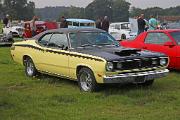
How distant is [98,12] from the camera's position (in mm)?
69938

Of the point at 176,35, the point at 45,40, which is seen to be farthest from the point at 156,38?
the point at 45,40

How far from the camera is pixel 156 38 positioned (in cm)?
1309

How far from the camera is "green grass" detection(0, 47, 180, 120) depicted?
7.46 metres

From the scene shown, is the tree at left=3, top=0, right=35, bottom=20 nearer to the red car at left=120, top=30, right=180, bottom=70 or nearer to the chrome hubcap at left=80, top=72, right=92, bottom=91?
the red car at left=120, top=30, right=180, bottom=70

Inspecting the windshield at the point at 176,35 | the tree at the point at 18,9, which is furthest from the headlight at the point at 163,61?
the tree at the point at 18,9

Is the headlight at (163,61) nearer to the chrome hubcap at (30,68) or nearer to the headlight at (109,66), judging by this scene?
the headlight at (109,66)

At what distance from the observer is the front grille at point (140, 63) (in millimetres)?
9367

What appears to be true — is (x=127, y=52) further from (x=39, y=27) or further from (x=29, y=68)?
(x=39, y=27)

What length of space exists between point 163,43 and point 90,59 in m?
3.81

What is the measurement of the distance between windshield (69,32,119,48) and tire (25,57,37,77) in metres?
1.89

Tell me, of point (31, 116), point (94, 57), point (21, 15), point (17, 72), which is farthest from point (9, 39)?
point (21, 15)

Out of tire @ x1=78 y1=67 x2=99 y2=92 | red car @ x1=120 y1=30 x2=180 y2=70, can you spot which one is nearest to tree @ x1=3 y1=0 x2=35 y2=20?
red car @ x1=120 y1=30 x2=180 y2=70

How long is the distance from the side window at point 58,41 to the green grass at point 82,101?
967 mm

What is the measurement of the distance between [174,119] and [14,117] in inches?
102
